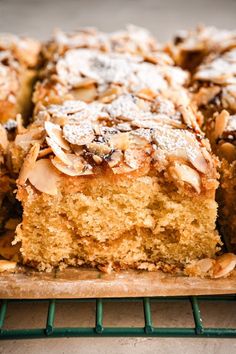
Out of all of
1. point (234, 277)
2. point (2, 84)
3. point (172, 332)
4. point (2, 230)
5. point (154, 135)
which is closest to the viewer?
point (172, 332)

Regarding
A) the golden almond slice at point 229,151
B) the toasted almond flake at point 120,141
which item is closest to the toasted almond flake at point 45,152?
the toasted almond flake at point 120,141

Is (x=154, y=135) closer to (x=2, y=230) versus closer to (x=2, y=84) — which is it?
(x=2, y=230)

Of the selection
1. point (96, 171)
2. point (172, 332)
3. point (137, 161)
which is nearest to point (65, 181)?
point (96, 171)

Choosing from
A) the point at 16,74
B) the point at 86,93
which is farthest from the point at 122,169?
the point at 16,74

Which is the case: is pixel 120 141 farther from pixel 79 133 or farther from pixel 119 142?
pixel 79 133

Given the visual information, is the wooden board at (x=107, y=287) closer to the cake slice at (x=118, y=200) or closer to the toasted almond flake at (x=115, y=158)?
the cake slice at (x=118, y=200)

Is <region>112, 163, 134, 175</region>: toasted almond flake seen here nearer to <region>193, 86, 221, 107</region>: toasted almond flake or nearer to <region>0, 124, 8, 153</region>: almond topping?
<region>0, 124, 8, 153</region>: almond topping
